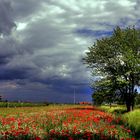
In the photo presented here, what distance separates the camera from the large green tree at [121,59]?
5391 centimetres

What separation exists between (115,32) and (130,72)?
22.0 ft

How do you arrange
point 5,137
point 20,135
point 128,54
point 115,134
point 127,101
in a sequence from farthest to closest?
point 127,101
point 128,54
point 115,134
point 20,135
point 5,137

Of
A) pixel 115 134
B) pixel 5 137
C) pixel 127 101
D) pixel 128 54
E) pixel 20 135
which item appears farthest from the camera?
pixel 127 101

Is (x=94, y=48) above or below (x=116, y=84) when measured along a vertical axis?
above

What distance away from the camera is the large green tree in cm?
5391

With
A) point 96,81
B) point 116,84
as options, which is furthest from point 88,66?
point 116,84

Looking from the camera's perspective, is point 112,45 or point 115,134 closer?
point 115,134

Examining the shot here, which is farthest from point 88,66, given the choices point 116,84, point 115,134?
point 115,134

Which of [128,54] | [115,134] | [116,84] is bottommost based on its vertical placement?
[115,134]

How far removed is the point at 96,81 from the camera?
2319 inches

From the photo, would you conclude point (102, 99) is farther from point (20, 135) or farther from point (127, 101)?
point (20, 135)

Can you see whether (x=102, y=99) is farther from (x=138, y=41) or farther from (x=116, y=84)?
(x=138, y=41)

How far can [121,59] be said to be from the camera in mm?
54656

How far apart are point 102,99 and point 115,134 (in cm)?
4304
